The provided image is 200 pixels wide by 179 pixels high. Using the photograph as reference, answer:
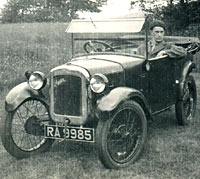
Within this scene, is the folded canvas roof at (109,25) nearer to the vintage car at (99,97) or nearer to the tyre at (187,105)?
the vintage car at (99,97)

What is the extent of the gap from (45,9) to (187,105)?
97.9ft

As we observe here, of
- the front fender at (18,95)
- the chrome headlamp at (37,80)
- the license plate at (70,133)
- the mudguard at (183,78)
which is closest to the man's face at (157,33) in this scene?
the mudguard at (183,78)

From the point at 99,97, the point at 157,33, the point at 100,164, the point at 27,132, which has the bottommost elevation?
the point at 100,164

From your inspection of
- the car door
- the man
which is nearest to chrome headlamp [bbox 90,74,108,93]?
the car door

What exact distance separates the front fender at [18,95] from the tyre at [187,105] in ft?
8.45

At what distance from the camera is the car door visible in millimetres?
5191

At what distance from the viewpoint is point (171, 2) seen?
686 inches

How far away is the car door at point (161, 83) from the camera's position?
5.19m

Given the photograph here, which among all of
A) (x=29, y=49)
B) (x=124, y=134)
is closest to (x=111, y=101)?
(x=124, y=134)

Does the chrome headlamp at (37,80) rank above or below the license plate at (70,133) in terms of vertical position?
above

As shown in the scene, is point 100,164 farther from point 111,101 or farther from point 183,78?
point 183,78

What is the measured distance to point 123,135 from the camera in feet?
13.9

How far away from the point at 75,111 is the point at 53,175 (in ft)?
2.81

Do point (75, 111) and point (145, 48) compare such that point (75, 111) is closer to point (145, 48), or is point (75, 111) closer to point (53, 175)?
point (53, 175)
